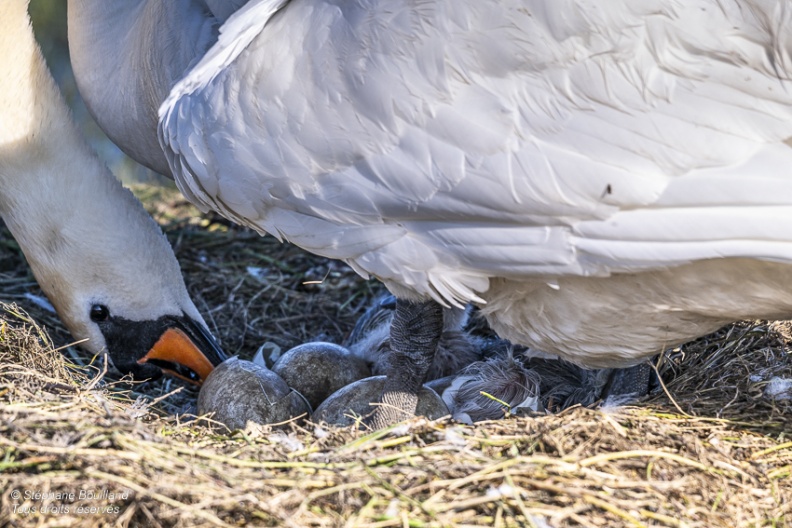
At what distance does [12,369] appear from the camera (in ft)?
11.2

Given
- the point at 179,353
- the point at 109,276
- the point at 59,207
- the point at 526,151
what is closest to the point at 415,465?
the point at 526,151

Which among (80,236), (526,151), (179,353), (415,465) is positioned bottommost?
(179,353)

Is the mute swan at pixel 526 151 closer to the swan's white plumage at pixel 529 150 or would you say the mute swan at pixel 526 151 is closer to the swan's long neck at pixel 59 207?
the swan's white plumage at pixel 529 150

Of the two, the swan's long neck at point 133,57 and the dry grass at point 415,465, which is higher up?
the swan's long neck at point 133,57

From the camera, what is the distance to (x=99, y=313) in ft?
13.3

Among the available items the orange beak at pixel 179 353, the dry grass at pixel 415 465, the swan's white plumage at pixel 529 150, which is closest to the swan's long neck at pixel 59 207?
the orange beak at pixel 179 353

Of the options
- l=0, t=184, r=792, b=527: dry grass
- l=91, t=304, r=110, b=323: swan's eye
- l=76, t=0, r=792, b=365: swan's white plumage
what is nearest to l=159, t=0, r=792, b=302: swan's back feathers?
l=76, t=0, r=792, b=365: swan's white plumage

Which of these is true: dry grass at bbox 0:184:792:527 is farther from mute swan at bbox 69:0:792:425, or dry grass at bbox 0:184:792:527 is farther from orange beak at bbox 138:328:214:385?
orange beak at bbox 138:328:214:385

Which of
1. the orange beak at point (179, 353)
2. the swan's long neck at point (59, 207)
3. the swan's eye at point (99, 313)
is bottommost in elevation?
the orange beak at point (179, 353)

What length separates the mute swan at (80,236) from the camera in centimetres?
396

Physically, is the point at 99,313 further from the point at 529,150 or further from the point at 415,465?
the point at 529,150

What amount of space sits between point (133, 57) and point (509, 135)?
209 centimetres

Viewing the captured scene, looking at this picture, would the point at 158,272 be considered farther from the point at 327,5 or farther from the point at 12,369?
the point at 327,5

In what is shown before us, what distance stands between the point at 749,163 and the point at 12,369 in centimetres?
261
